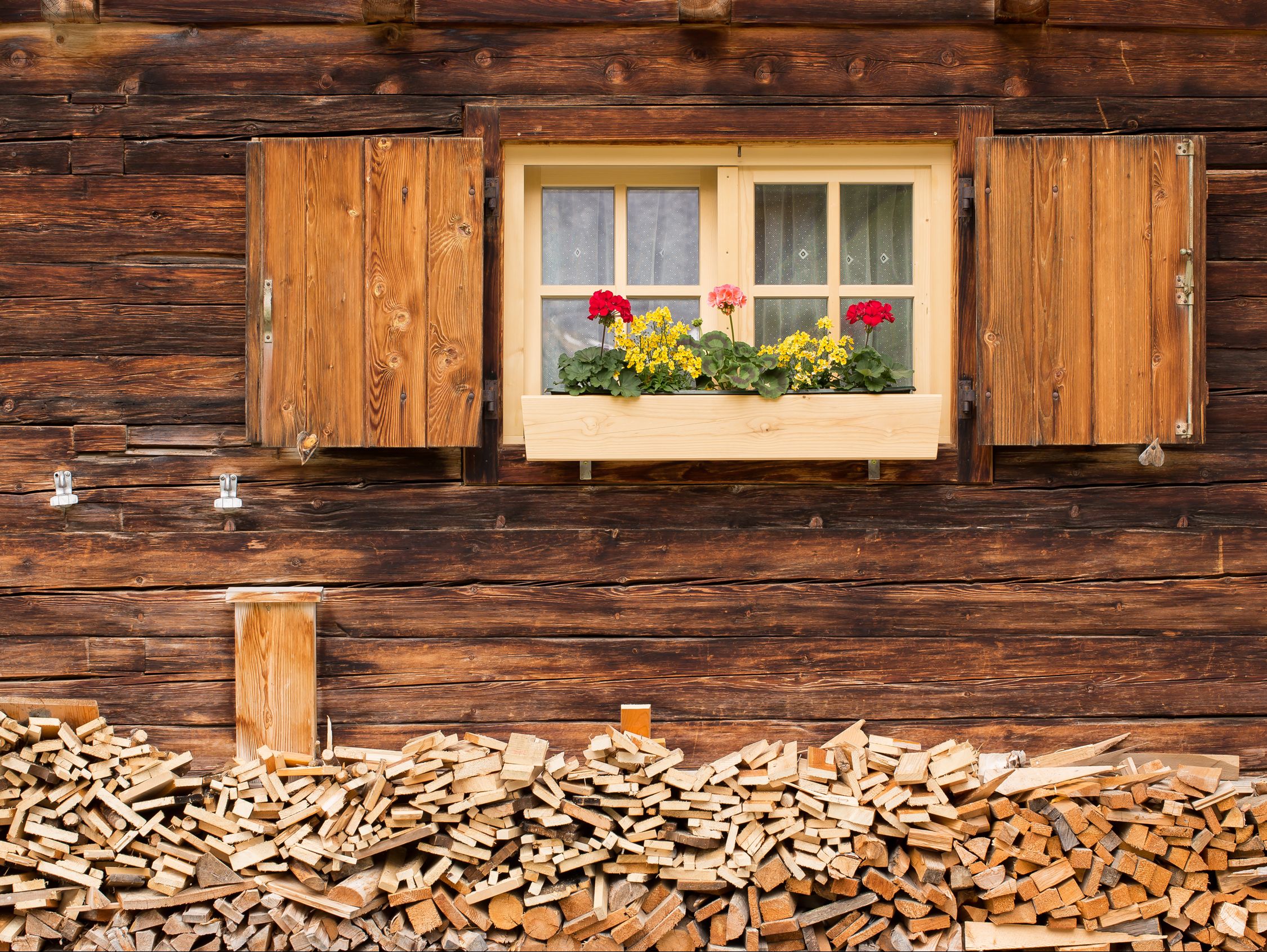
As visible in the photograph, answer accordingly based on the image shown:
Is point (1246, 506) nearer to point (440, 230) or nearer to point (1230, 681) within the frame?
point (1230, 681)

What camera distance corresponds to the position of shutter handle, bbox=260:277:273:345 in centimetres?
351

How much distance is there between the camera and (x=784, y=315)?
3.85 meters

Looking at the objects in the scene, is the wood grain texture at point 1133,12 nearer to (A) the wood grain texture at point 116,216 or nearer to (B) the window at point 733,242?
(B) the window at point 733,242

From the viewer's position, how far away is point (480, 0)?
12.2 ft

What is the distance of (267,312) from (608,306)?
1.24 m

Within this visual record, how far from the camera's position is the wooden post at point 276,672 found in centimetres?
362

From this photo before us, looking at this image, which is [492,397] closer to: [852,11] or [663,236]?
[663,236]

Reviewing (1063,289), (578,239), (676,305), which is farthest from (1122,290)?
(578,239)

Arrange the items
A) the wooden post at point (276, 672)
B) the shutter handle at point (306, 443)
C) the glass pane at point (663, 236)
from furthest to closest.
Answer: the glass pane at point (663, 236) < the wooden post at point (276, 672) < the shutter handle at point (306, 443)

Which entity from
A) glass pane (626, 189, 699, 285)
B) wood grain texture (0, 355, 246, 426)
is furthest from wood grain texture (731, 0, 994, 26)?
wood grain texture (0, 355, 246, 426)

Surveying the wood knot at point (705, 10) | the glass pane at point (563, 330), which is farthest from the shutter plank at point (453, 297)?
the wood knot at point (705, 10)

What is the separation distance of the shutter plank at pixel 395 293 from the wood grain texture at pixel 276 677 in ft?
2.50

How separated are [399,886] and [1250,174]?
421 centimetres

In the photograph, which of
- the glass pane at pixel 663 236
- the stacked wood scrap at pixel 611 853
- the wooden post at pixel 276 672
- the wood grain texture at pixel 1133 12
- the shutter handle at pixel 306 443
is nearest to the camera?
the stacked wood scrap at pixel 611 853
